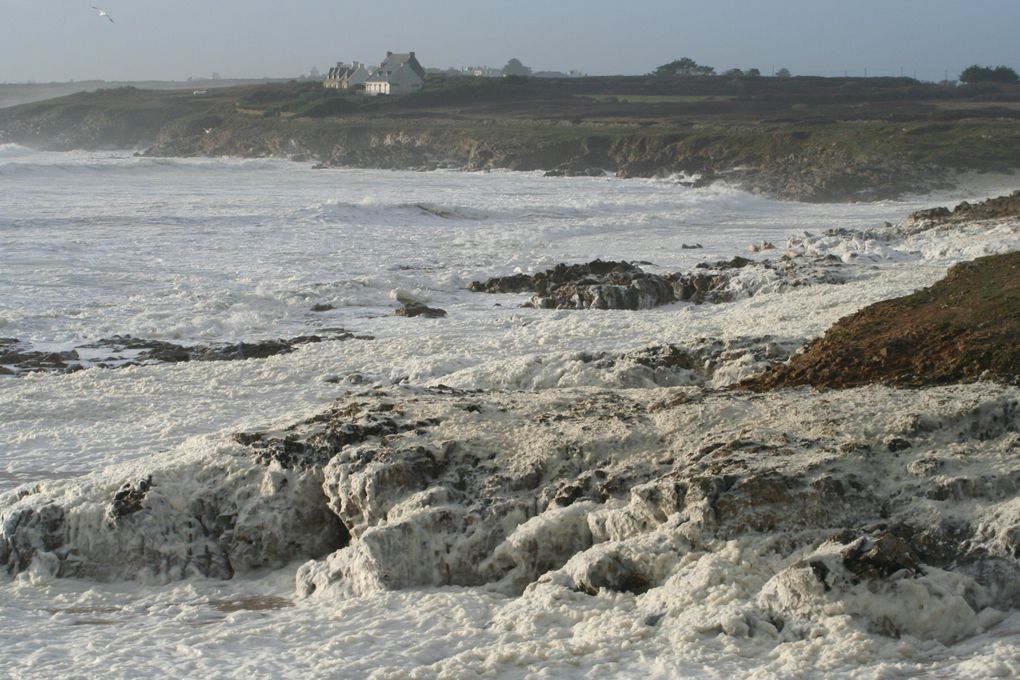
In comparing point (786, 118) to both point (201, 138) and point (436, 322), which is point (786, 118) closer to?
point (201, 138)

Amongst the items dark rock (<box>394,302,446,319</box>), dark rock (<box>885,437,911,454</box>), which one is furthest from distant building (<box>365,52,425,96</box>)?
dark rock (<box>885,437,911,454</box>)

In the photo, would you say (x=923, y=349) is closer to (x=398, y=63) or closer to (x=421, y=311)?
(x=421, y=311)

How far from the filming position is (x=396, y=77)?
92938 mm

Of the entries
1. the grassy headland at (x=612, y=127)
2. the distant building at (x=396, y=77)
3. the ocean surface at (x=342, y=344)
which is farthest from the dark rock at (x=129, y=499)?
the distant building at (x=396, y=77)

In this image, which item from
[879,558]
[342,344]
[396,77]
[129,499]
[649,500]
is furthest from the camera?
[396,77]

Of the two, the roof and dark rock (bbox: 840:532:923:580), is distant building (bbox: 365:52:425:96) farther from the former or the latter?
dark rock (bbox: 840:532:923:580)

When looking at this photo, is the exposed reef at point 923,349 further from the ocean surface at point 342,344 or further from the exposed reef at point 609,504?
the ocean surface at point 342,344

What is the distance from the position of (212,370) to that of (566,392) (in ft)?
18.3

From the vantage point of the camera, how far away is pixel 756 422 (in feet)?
28.0

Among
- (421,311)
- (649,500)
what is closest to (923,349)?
(649,500)

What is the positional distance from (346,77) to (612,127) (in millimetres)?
47186

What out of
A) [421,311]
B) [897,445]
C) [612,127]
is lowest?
[421,311]

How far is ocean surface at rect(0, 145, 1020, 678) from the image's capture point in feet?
21.8

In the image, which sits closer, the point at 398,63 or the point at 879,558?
the point at 879,558
